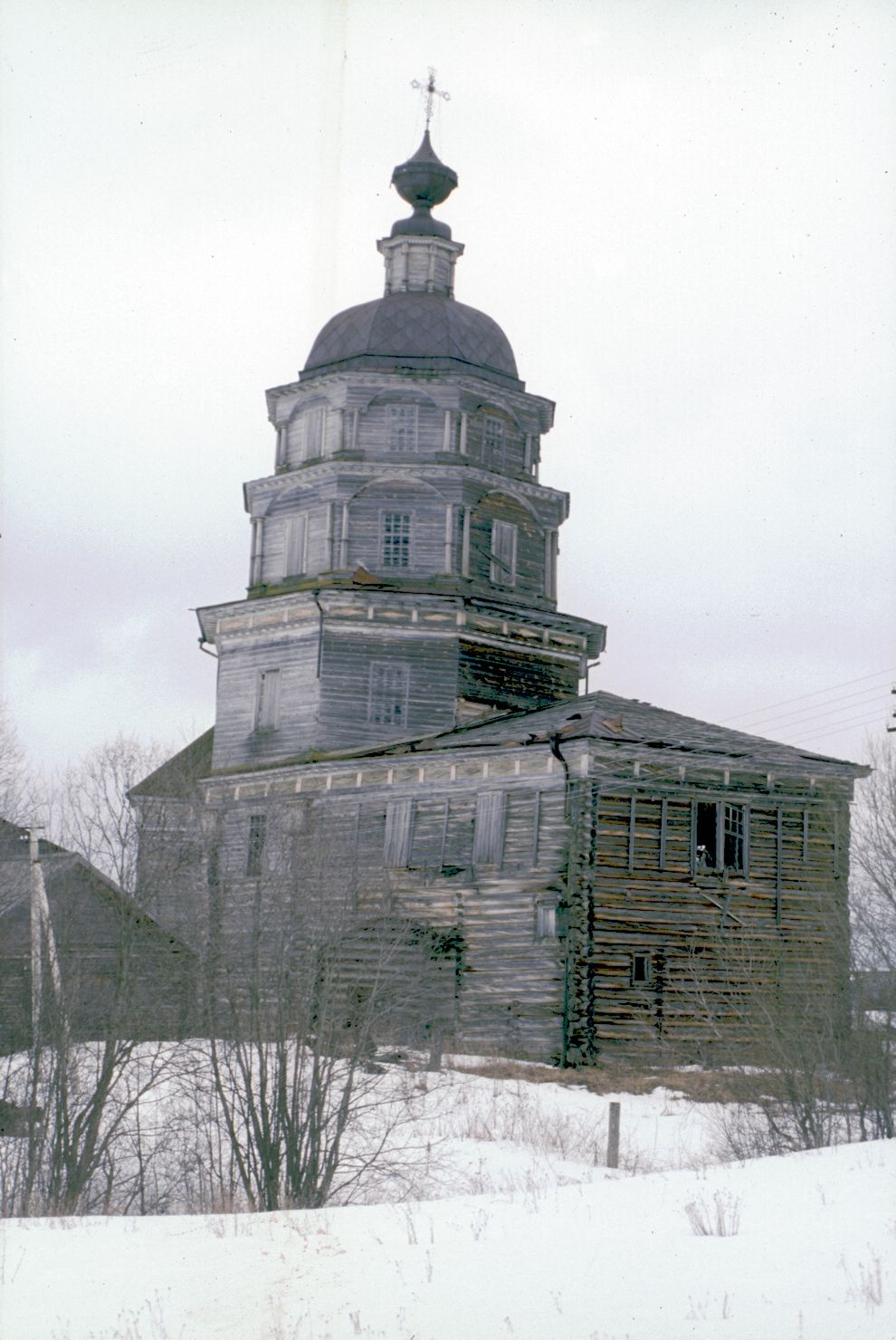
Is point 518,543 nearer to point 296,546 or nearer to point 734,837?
point 296,546

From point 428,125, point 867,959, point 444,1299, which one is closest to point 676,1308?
point 444,1299

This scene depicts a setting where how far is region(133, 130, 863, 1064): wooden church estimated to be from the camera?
32594mm

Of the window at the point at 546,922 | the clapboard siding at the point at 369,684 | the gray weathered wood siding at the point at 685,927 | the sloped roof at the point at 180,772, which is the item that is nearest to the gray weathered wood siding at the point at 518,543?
the clapboard siding at the point at 369,684

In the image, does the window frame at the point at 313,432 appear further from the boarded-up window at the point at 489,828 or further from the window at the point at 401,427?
the boarded-up window at the point at 489,828

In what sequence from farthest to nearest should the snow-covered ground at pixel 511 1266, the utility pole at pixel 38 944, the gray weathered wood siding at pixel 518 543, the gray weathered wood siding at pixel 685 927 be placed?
the gray weathered wood siding at pixel 518 543, the gray weathered wood siding at pixel 685 927, the utility pole at pixel 38 944, the snow-covered ground at pixel 511 1266

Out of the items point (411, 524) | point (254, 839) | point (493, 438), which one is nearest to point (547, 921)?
point (254, 839)

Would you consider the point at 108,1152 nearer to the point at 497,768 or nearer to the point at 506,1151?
the point at 506,1151

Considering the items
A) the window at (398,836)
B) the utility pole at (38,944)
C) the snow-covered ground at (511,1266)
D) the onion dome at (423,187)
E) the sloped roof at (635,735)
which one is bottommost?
the snow-covered ground at (511,1266)

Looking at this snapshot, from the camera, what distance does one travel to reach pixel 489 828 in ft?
112

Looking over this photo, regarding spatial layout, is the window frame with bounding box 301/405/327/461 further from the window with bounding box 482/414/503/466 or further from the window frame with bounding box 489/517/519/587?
Result: the window frame with bounding box 489/517/519/587

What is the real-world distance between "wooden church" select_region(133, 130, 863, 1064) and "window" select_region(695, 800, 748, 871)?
0.08m

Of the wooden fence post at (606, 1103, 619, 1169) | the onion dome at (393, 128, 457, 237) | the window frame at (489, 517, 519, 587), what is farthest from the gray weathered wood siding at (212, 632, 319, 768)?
the wooden fence post at (606, 1103, 619, 1169)

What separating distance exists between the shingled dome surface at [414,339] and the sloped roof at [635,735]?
11.7 meters

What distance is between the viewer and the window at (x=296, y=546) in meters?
43.1
